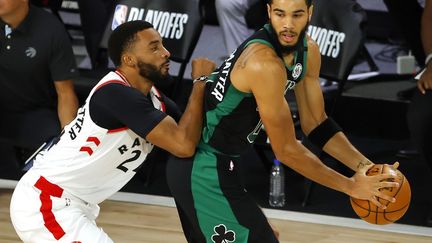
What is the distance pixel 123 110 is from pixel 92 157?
254 mm

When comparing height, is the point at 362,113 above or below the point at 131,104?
below

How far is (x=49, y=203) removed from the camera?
14.1 ft

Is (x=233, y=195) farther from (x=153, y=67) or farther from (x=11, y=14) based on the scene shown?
(x=11, y=14)

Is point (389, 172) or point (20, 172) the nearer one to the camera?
point (389, 172)

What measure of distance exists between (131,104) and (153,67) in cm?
24

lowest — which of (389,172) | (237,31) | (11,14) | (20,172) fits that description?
(20,172)

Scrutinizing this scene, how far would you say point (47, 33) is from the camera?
605 centimetres

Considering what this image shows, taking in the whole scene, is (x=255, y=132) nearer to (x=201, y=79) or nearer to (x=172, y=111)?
(x=201, y=79)

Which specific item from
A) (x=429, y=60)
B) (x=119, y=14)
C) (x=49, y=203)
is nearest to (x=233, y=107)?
(x=49, y=203)

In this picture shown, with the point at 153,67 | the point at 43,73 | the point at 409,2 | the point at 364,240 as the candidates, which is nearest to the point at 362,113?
the point at 409,2

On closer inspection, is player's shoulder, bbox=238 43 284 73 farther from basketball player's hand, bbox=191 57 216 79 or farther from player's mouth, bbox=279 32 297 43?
basketball player's hand, bbox=191 57 216 79

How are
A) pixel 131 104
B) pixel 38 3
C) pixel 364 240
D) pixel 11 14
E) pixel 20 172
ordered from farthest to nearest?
pixel 38 3 < pixel 20 172 < pixel 11 14 < pixel 364 240 < pixel 131 104

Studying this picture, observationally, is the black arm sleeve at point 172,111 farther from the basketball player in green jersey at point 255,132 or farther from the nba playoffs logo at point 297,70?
the nba playoffs logo at point 297,70

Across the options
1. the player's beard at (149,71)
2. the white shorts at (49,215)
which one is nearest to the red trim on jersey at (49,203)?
the white shorts at (49,215)
